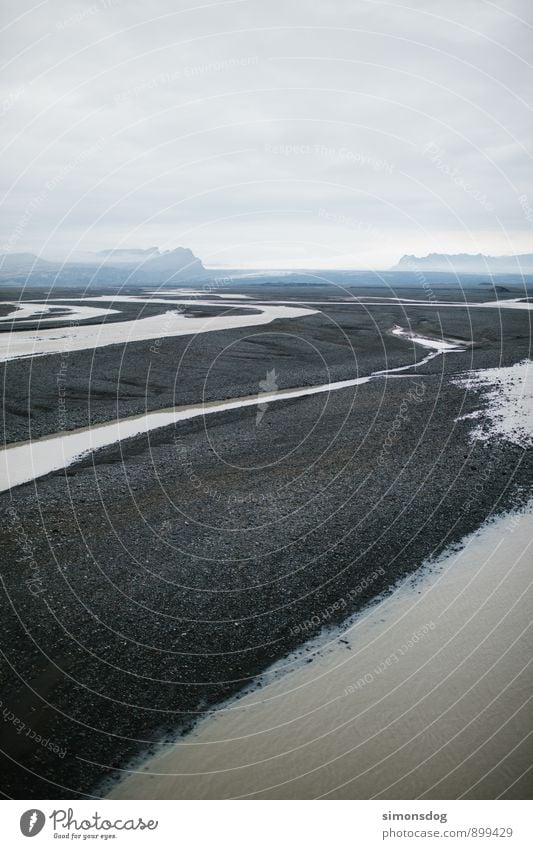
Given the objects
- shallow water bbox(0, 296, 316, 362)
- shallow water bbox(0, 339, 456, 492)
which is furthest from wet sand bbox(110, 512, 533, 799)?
shallow water bbox(0, 296, 316, 362)

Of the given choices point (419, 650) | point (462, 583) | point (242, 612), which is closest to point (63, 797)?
point (242, 612)

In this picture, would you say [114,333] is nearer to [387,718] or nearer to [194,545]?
[194,545]

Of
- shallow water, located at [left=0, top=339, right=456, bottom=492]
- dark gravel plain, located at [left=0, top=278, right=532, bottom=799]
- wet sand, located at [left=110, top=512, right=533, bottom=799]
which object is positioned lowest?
wet sand, located at [left=110, top=512, right=533, bottom=799]

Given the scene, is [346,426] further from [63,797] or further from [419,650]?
[63,797]

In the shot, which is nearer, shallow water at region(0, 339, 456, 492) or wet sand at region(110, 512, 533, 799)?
wet sand at region(110, 512, 533, 799)

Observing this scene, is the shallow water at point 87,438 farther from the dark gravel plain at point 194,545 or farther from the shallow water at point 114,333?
the shallow water at point 114,333

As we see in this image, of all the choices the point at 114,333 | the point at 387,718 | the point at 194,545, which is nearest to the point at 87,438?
the point at 194,545

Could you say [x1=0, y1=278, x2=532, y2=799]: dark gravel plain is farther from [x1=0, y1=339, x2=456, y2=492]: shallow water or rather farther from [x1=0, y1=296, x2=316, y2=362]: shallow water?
[x1=0, y1=296, x2=316, y2=362]: shallow water

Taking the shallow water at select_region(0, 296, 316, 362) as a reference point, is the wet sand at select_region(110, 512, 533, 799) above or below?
below
